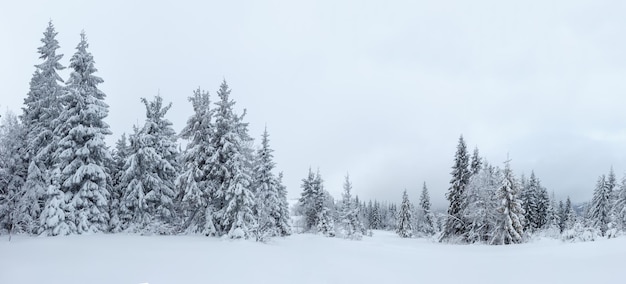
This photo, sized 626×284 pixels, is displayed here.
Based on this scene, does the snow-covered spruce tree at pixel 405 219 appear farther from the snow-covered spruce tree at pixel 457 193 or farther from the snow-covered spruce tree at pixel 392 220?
the snow-covered spruce tree at pixel 392 220

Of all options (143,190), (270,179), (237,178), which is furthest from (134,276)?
(270,179)

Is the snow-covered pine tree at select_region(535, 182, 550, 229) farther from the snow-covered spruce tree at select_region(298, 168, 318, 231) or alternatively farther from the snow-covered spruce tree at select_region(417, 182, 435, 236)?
the snow-covered spruce tree at select_region(298, 168, 318, 231)

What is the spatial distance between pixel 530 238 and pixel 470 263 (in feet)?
66.2

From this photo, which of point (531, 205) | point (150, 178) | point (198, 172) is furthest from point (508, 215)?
point (150, 178)

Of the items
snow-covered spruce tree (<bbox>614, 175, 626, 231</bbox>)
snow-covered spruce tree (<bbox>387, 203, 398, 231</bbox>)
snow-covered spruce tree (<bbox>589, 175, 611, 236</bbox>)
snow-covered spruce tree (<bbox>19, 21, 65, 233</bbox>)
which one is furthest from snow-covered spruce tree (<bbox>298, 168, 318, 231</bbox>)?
snow-covered spruce tree (<bbox>387, 203, 398, 231</bbox>)

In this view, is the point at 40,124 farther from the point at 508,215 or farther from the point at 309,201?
the point at 508,215

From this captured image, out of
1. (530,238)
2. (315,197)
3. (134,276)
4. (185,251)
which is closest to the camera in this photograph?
(134,276)

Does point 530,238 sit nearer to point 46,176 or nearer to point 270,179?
point 270,179

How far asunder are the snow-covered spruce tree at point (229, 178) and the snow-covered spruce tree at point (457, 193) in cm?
2660

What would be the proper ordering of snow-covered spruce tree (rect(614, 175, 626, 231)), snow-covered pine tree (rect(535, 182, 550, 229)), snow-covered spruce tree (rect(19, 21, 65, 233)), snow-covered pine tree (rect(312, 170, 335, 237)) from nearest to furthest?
snow-covered spruce tree (rect(19, 21, 65, 233))
snow-covered spruce tree (rect(614, 175, 626, 231))
snow-covered pine tree (rect(312, 170, 335, 237))
snow-covered pine tree (rect(535, 182, 550, 229))

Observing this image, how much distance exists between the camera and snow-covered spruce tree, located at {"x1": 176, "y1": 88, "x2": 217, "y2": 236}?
895 inches

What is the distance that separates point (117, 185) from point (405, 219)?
53.9m

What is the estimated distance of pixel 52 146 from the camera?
21875 millimetres

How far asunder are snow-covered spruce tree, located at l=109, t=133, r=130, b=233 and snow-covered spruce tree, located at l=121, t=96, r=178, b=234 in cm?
63
